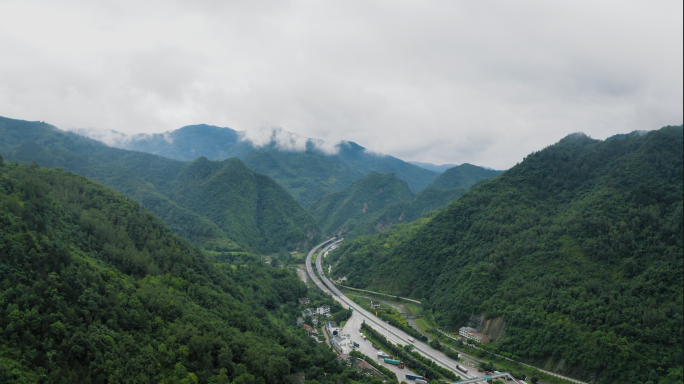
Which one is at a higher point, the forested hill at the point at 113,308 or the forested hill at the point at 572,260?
the forested hill at the point at 572,260

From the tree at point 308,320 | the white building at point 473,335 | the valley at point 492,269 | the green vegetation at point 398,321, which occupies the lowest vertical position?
the tree at point 308,320

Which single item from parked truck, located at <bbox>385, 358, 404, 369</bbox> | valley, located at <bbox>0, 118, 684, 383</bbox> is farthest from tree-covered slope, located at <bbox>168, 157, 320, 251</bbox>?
parked truck, located at <bbox>385, 358, 404, 369</bbox>

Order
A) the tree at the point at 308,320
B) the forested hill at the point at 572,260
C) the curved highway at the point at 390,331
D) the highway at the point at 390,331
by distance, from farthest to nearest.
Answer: the tree at the point at 308,320 < the curved highway at the point at 390,331 < the highway at the point at 390,331 < the forested hill at the point at 572,260

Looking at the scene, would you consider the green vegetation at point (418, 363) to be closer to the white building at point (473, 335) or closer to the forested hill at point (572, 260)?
the white building at point (473, 335)

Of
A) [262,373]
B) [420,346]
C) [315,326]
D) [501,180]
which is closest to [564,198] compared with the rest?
[501,180]

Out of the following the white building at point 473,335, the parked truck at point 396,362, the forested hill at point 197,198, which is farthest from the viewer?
the forested hill at point 197,198

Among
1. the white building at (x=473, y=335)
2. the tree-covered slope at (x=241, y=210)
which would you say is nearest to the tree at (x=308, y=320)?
the white building at (x=473, y=335)

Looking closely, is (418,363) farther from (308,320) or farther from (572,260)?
(572,260)

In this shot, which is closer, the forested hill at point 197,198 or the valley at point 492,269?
the valley at point 492,269
